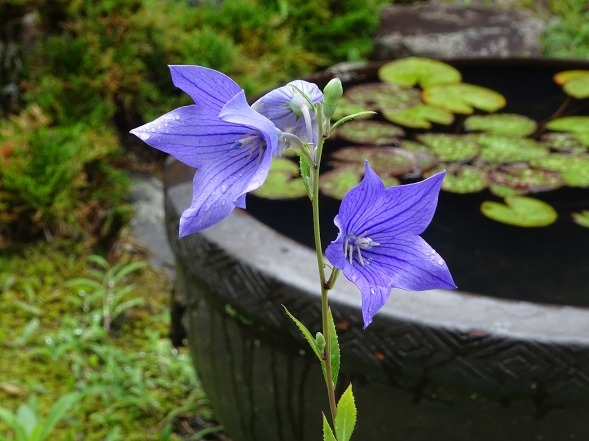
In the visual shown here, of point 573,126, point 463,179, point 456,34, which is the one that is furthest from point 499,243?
point 456,34

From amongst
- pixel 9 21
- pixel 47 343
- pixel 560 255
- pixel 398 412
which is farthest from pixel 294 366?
pixel 9 21

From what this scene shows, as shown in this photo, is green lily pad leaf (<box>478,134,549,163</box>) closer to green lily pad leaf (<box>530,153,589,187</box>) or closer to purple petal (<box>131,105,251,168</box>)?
green lily pad leaf (<box>530,153,589,187</box>)

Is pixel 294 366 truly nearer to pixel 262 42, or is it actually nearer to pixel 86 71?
pixel 86 71

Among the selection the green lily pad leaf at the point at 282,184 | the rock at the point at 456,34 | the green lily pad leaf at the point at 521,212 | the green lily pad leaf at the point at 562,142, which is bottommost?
the rock at the point at 456,34

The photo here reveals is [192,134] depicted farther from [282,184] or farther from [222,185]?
[282,184]

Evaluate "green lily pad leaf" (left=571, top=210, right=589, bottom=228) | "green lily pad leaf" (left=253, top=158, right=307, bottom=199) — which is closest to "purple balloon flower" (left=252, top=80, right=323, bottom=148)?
"green lily pad leaf" (left=253, top=158, right=307, bottom=199)

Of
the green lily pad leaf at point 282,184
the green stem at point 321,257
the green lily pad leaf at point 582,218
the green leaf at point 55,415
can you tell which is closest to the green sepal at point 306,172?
the green stem at point 321,257

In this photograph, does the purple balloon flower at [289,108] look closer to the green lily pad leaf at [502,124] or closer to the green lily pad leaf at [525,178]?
the green lily pad leaf at [525,178]
